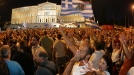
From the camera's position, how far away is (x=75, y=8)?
30.3 ft

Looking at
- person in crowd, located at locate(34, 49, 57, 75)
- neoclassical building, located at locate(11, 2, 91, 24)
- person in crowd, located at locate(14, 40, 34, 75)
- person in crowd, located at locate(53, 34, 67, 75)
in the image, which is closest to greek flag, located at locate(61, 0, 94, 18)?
person in crowd, located at locate(53, 34, 67, 75)

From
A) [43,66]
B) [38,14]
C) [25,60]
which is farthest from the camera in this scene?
[38,14]

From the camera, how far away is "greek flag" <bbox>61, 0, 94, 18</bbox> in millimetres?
9023

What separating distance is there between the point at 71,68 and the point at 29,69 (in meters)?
2.93

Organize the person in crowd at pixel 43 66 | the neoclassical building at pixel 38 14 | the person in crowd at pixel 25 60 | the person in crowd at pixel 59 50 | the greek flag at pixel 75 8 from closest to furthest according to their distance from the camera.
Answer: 1. the person in crowd at pixel 43 66
2. the person in crowd at pixel 25 60
3. the person in crowd at pixel 59 50
4. the greek flag at pixel 75 8
5. the neoclassical building at pixel 38 14

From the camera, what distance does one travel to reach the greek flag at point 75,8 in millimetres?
9023

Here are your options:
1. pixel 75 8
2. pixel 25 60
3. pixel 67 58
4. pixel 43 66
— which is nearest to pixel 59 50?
pixel 67 58

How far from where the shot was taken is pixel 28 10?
107 meters

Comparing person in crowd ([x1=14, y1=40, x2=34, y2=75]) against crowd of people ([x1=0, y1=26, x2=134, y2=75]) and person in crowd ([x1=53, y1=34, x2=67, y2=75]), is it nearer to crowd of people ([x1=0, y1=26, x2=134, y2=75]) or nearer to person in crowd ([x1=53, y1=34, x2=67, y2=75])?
crowd of people ([x1=0, y1=26, x2=134, y2=75])

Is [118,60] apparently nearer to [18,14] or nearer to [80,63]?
[80,63]

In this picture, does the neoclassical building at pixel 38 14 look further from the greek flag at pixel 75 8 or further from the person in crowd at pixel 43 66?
the person in crowd at pixel 43 66

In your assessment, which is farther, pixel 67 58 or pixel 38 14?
pixel 38 14

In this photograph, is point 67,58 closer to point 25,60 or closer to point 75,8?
point 75,8

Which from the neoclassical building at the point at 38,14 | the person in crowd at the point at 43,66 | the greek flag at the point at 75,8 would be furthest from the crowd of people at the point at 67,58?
the neoclassical building at the point at 38,14
